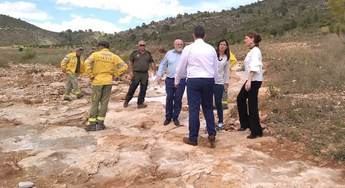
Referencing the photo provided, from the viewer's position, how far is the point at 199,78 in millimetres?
7969

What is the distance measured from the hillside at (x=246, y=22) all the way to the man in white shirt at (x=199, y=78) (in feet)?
106

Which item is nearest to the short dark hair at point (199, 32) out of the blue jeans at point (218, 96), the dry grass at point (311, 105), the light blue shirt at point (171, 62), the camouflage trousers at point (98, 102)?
the blue jeans at point (218, 96)

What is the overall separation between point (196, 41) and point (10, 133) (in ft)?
12.3

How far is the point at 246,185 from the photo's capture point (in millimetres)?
6391

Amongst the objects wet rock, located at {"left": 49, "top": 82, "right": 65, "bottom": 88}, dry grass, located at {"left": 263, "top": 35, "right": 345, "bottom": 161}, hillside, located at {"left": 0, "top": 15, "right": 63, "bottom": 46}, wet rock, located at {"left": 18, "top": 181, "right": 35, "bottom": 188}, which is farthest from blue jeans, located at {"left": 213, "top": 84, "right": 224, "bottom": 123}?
hillside, located at {"left": 0, "top": 15, "right": 63, "bottom": 46}

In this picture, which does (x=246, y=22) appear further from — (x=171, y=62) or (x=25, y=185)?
(x=25, y=185)

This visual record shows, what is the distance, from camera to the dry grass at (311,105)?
8.28m

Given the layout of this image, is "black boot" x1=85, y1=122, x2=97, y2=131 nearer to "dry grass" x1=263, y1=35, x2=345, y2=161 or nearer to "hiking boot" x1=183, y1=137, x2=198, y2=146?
"hiking boot" x1=183, y1=137, x2=198, y2=146

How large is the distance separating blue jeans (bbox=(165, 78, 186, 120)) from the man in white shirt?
1475 mm

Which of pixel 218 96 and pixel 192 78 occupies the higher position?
pixel 192 78

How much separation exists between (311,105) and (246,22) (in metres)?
46.9

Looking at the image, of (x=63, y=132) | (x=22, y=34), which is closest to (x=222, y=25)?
(x=22, y=34)

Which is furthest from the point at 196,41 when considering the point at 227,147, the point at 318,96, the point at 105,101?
the point at 318,96

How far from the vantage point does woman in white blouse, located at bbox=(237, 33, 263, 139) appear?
27.0ft
